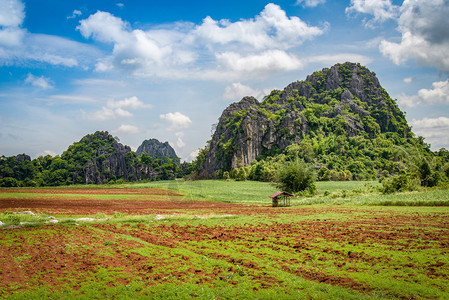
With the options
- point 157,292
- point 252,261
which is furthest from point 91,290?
point 252,261

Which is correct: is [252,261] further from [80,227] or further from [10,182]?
[10,182]

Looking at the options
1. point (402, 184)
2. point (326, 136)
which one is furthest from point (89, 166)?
point (402, 184)

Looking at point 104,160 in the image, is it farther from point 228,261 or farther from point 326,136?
point 228,261

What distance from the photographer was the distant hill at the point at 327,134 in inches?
5340

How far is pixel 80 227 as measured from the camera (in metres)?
22.7

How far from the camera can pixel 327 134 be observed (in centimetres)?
16062

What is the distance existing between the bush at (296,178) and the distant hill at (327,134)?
55235mm

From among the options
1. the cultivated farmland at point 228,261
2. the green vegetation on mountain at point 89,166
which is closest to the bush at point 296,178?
the cultivated farmland at point 228,261

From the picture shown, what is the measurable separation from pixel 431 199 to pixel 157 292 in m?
37.5

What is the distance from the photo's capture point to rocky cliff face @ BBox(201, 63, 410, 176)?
152750 millimetres

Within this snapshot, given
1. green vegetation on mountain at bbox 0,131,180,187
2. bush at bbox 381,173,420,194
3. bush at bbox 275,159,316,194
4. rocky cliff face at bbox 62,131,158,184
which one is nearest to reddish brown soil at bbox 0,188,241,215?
bush at bbox 275,159,316,194

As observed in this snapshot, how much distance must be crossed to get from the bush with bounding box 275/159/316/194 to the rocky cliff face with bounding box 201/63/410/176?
287 ft

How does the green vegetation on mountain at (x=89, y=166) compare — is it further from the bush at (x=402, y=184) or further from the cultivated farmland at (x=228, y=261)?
the bush at (x=402, y=184)

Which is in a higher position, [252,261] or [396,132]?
[396,132]
